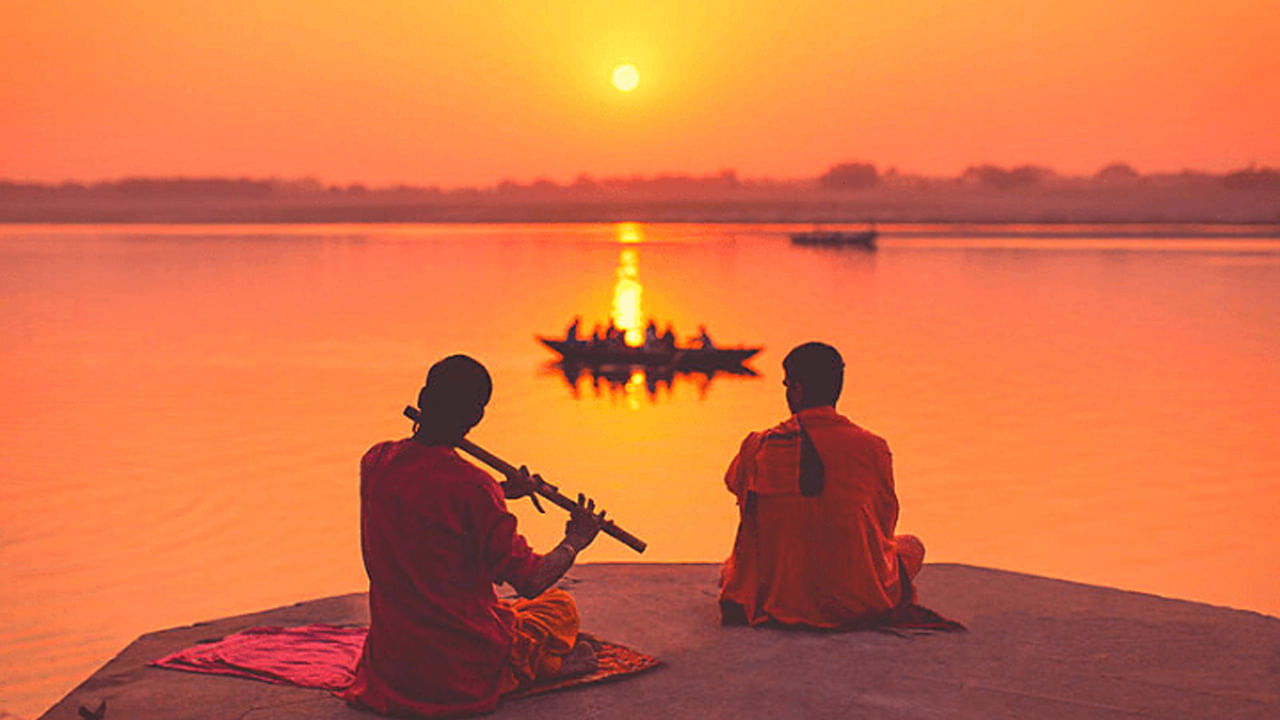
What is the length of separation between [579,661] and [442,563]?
905 mm

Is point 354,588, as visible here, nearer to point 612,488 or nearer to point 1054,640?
point 612,488

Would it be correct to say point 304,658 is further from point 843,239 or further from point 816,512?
point 843,239

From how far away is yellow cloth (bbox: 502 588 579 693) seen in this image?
207 inches

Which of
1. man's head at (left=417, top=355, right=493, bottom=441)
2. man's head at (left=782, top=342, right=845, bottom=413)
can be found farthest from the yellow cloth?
man's head at (left=782, top=342, right=845, bottom=413)

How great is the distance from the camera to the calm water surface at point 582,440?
39.3ft

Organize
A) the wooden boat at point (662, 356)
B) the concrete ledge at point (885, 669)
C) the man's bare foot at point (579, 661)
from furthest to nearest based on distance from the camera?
1. the wooden boat at point (662, 356)
2. the man's bare foot at point (579, 661)
3. the concrete ledge at point (885, 669)

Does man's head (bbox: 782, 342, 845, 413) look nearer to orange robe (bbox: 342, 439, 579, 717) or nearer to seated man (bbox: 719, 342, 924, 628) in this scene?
seated man (bbox: 719, 342, 924, 628)

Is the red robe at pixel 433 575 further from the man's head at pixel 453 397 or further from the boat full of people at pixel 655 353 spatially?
the boat full of people at pixel 655 353

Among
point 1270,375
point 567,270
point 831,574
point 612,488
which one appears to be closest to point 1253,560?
point 612,488

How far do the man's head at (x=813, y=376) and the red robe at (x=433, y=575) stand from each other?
1621 millimetres

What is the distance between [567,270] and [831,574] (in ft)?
321

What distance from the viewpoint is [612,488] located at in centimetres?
1650

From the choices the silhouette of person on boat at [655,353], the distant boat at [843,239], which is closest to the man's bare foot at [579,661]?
the silhouette of person on boat at [655,353]

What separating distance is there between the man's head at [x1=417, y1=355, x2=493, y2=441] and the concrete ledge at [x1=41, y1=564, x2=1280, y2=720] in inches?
46.1
